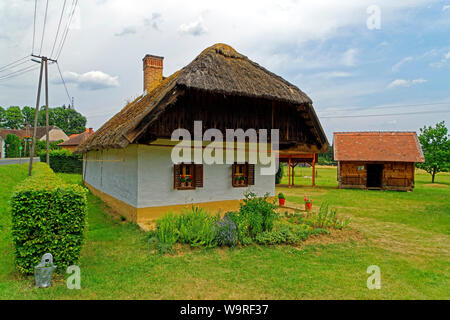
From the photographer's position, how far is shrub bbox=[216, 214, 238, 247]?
6465 millimetres

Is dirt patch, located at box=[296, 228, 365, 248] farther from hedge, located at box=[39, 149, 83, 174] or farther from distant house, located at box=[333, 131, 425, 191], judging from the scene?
hedge, located at box=[39, 149, 83, 174]

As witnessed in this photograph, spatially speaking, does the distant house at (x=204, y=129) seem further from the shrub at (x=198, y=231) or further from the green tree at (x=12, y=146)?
the green tree at (x=12, y=146)

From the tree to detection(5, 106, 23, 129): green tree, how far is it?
85.2m

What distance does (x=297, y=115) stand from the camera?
35.2 feet

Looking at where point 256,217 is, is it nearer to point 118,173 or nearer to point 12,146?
point 118,173

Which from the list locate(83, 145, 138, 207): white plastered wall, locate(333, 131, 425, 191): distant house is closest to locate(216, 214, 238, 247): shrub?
locate(83, 145, 138, 207): white plastered wall

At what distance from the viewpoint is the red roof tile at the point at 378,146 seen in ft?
66.9

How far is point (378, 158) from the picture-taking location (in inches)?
806

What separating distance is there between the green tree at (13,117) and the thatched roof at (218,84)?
77741mm

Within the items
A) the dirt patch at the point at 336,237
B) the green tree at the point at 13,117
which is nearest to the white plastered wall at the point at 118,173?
the dirt patch at the point at 336,237

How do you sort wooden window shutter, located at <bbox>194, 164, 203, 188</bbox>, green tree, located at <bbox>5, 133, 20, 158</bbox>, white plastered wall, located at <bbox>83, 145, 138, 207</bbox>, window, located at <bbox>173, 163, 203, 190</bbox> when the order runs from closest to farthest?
white plastered wall, located at <bbox>83, 145, 138, 207</bbox>
window, located at <bbox>173, 163, 203, 190</bbox>
wooden window shutter, located at <bbox>194, 164, 203, 188</bbox>
green tree, located at <bbox>5, 133, 20, 158</bbox>

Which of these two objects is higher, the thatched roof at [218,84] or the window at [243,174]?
the thatched roof at [218,84]
